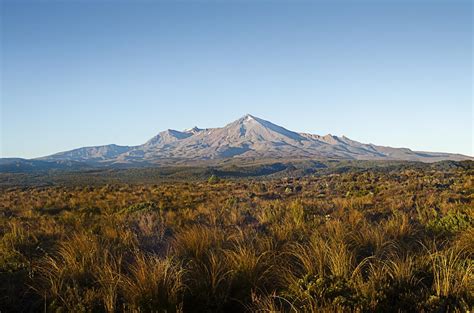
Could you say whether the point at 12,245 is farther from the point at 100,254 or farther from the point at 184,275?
the point at 184,275

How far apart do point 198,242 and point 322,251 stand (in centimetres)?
188

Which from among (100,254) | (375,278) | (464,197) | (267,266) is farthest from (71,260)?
(464,197)

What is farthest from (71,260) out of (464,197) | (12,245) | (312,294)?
(464,197)

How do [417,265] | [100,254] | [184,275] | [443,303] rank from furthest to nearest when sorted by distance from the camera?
[100,254] < [417,265] < [184,275] < [443,303]

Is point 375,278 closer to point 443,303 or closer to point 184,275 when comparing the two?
point 443,303

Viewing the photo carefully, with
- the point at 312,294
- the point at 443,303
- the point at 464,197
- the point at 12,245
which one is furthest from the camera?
the point at 464,197

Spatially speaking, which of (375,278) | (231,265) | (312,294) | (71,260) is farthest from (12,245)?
(375,278)

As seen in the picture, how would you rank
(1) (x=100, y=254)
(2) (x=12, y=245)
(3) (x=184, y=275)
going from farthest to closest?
1. (2) (x=12, y=245)
2. (1) (x=100, y=254)
3. (3) (x=184, y=275)

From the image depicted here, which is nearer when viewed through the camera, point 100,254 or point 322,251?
point 322,251

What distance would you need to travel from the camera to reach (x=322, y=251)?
14.6 ft

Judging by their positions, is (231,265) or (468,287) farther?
(231,265)

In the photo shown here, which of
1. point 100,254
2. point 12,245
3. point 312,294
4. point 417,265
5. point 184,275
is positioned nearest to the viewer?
point 312,294

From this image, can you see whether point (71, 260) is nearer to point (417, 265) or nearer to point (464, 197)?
point (417, 265)

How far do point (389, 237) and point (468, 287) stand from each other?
2.25 metres
